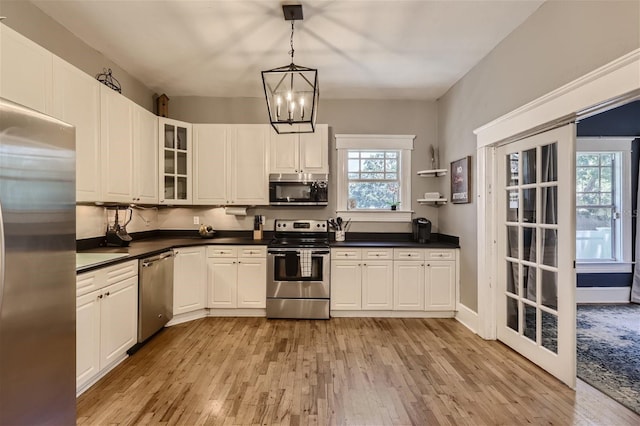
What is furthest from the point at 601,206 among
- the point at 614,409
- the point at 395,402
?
the point at 395,402

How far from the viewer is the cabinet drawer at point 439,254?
3.98 metres

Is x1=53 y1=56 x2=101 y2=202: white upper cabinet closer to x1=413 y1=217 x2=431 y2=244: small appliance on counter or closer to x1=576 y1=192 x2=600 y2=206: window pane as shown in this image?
x1=413 y1=217 x2=431 y2=244: small appliance on counter

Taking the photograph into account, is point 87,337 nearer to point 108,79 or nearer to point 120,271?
point 120,271

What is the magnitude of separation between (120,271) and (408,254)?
3012 mm

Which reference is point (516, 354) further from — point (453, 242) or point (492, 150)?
point (492, 150)

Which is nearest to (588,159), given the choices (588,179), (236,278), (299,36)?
(588,179)

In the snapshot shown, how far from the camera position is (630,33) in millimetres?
1786

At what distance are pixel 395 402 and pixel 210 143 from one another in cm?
362

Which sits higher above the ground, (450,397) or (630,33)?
(630,33)

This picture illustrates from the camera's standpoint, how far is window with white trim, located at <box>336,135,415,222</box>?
4.59 meters

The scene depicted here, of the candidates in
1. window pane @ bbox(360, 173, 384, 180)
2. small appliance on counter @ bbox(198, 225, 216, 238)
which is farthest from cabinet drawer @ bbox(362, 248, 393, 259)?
small appliance on counter @ bbox(198, 225, 216, 238)

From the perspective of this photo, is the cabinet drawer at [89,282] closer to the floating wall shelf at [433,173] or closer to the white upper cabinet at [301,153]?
the white upper cabinet at [301,153]

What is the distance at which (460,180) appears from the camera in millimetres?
3820

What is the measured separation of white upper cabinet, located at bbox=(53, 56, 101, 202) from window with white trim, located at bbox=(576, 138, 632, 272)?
5836mm
